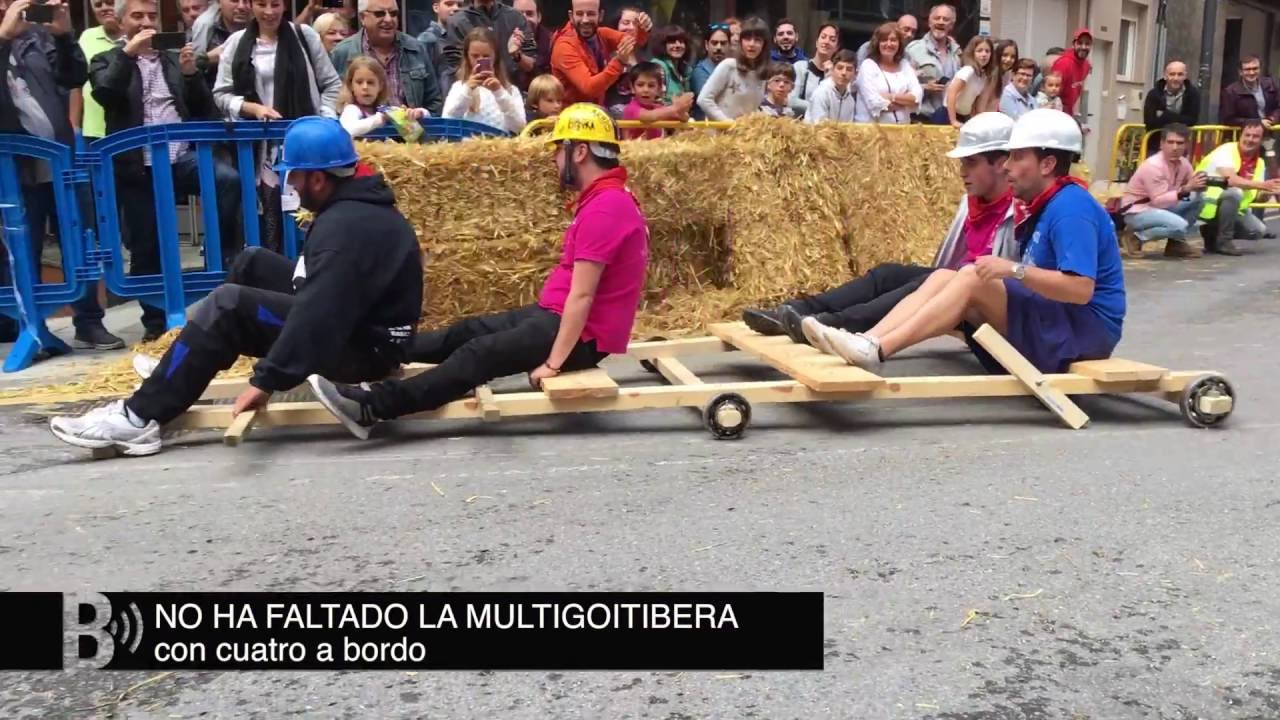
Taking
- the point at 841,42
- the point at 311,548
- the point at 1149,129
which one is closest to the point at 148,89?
the point at 311,548

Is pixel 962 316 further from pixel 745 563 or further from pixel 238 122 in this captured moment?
pixel 238 122

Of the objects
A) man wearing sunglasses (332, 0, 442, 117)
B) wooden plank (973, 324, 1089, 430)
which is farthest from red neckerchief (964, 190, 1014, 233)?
man wearing sunglasses (332, 0, 442, 117)

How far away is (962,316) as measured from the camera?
5.31 m

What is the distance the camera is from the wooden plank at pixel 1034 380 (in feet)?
16.5

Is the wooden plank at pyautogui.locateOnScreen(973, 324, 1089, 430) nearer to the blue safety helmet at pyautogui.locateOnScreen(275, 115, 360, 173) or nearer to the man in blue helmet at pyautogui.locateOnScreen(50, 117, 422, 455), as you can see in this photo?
the man in blue helmet at pyautogui.locateOnScreen(50, 117, 422, 455)

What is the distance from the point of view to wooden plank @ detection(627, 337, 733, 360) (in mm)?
6062

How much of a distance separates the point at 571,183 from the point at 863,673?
2.85 metres

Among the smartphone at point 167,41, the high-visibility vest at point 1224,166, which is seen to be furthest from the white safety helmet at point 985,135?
the high-visibility vest at point 1224,166

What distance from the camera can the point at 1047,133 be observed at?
5.12 meters

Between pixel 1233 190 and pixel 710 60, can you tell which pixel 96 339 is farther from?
pixel 1233 190

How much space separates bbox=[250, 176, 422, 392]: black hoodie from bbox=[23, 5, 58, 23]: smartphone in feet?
9.15

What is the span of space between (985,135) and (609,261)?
1.89 metres

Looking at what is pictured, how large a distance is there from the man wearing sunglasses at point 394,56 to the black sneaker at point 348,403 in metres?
3.54

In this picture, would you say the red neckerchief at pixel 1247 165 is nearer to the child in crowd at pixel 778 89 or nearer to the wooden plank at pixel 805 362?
the child in crowd at pixel 778 89
